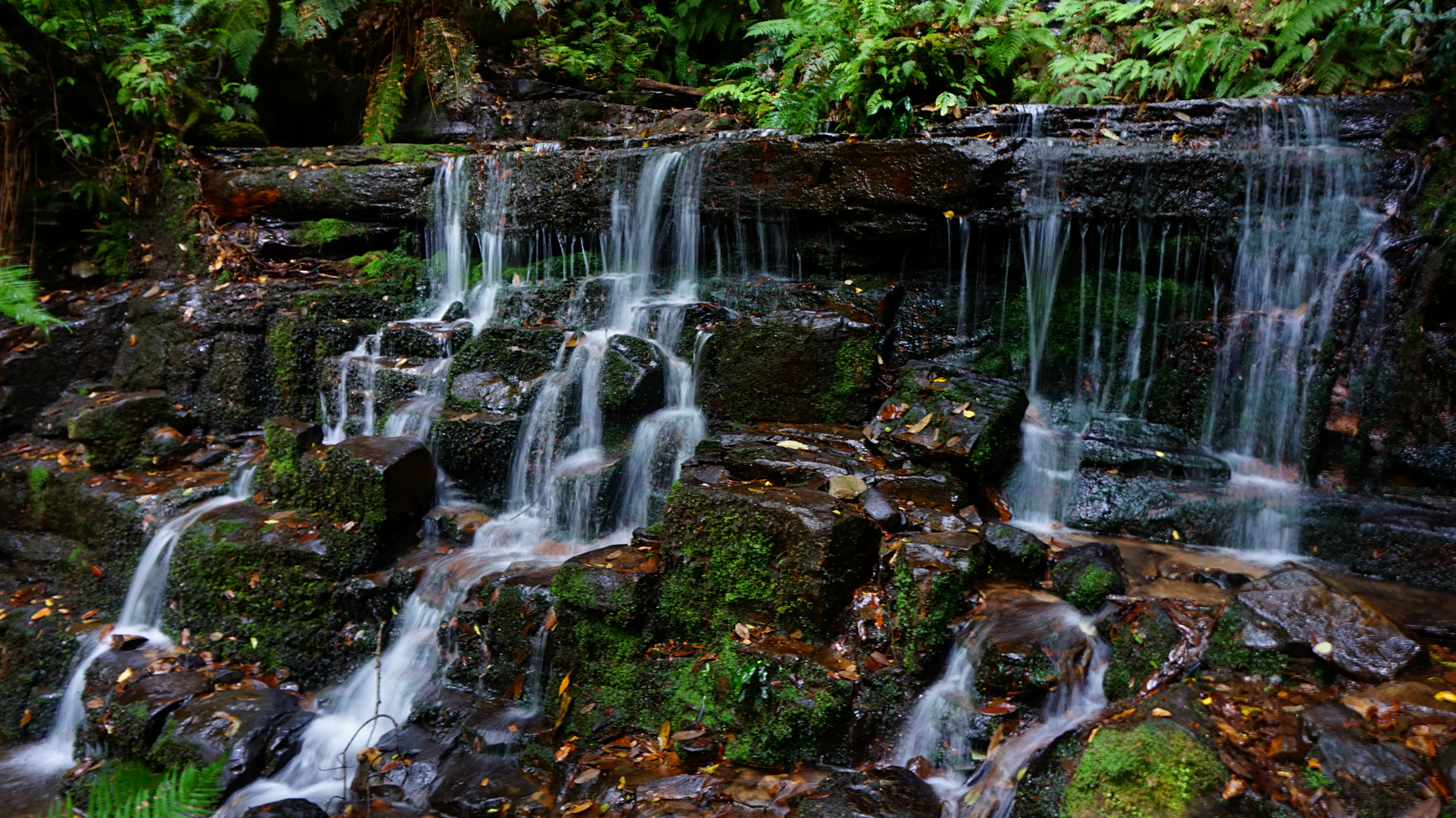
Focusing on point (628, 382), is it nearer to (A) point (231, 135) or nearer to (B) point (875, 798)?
(B) point (875, 798)

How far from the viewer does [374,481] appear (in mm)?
5504

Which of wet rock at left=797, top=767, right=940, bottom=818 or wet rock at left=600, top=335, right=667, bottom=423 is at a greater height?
wet rock at left=600, top=335, right=667, bottom=423

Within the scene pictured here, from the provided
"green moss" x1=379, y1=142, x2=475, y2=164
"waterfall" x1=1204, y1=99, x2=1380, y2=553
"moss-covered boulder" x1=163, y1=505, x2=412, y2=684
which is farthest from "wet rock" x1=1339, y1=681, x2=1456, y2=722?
"green moss" x1=379, y1=142, x2=475, y2=164

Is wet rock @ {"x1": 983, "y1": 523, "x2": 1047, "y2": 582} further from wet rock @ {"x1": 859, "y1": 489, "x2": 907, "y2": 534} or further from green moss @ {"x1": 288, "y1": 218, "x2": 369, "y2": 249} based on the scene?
green moss @ {"x1": 288, "y1": 218, "x2": 369, "y2": 249}

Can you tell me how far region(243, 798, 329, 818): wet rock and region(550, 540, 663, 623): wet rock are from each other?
160cm

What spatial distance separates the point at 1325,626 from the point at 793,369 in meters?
3.45

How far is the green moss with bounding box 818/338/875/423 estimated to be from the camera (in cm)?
563

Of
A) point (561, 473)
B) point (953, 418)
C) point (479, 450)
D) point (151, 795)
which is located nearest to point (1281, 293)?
point (953, 418)

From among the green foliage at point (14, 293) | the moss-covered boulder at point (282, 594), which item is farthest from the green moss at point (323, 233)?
the green foliage at point (14, 293)

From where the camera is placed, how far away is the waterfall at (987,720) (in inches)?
134

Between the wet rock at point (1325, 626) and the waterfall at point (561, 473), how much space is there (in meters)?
3.64

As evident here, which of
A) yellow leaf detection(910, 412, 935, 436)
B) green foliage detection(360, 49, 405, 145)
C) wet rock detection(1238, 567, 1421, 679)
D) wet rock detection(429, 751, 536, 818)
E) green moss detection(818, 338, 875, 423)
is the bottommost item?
wet rock detection(429, 751, 536, 818)

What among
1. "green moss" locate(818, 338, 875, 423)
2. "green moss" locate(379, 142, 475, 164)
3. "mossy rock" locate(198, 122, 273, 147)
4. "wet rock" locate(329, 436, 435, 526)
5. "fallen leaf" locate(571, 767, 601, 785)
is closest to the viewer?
"fallen leaf" locate(571, 767, 601, 785)

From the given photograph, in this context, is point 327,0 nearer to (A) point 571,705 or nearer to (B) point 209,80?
(B) point 209,80
